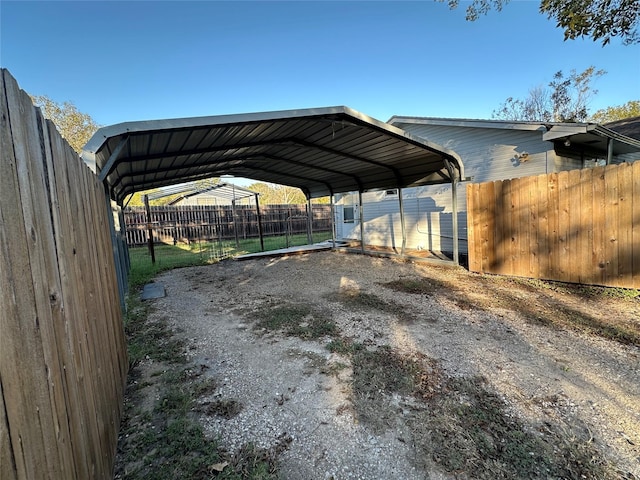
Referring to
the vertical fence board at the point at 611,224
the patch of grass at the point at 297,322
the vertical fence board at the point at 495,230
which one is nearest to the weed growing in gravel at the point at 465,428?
the patch of grass at the point at 297,322

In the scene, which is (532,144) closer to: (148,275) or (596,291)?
(596,291)

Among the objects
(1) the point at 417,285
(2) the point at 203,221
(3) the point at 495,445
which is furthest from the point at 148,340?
(2) the point at 203,221

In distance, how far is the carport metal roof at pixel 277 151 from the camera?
420 centimetres

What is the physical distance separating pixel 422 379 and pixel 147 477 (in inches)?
82.2

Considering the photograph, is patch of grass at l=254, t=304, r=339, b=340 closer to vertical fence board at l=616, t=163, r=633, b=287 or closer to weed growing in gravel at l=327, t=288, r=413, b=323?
weed growing in gravel at l=327, t=288, r=413, b=323

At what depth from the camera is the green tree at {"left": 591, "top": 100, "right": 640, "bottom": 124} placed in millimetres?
21359

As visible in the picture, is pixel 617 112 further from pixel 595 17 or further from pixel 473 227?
pixel 473 227

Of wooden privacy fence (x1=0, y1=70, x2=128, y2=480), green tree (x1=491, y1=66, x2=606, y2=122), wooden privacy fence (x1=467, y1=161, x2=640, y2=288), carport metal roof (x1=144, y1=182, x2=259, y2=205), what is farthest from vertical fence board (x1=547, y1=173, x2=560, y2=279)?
green tree (x1=491, y1=66, x2=606, y2=122)

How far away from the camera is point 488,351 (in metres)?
3.10

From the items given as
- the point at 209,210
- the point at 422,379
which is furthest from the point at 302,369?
the point at 209,210

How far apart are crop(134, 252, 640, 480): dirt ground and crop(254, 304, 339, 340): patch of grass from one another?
0.03m

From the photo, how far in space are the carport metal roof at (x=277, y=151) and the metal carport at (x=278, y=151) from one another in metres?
0.01

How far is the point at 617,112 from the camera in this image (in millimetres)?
22484

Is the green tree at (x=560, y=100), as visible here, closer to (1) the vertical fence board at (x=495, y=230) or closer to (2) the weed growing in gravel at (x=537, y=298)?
(1) the vertical fence board at (x=495, y=230)
